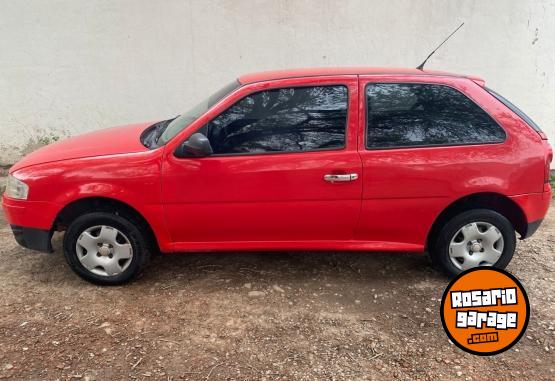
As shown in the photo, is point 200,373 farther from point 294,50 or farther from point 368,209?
point 294,50

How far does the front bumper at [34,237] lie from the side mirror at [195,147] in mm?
1243

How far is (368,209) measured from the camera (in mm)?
3207

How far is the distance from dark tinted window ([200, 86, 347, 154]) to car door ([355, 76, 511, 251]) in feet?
0.72

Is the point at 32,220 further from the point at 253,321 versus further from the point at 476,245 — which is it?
the point at 476,245

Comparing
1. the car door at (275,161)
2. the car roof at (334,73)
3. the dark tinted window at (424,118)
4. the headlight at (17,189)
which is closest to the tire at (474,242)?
the dark tinted window at (424,118)

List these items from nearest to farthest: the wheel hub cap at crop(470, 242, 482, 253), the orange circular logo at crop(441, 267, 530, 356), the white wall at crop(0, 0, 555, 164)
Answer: the orange circular logo at crop(441, 267, 530, 356) → the wheel hub cap at crop(470, 242, 482, 253) → the white wall at crop(0, 0, 555, 164)

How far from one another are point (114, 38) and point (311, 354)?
15.8 feet

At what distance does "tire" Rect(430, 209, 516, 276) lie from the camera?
3281mm

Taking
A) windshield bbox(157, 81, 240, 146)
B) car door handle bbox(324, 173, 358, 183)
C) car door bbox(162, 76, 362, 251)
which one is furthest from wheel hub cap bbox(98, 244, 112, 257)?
car door handle bbox(324, 173, 358, 183)

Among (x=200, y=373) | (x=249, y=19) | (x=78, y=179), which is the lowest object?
(x=200, y=373)

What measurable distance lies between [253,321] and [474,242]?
1840mm

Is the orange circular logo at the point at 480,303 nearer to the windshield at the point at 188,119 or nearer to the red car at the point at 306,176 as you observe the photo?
the red car at the point at 306,176

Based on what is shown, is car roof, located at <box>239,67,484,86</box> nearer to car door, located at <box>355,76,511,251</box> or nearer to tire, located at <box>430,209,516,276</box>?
car door, located at <box>355,76,511,251</box>

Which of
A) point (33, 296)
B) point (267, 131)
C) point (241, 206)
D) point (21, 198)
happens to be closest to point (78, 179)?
point (21, 198)
